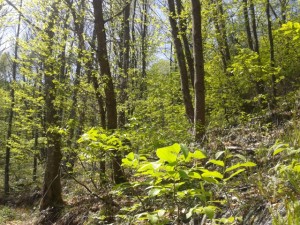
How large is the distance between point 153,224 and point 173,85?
11782 mm

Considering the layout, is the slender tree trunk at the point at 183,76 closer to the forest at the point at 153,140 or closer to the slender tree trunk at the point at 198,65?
the forest at the point at 153,140

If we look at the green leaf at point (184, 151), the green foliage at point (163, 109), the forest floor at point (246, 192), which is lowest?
the forest floor at point (246, 192)

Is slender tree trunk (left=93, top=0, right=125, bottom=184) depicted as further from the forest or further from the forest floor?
the forest floor

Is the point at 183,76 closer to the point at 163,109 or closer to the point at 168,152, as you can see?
the point at 163,109

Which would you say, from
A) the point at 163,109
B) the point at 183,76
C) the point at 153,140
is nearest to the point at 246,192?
the point at 153,140

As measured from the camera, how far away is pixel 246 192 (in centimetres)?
325

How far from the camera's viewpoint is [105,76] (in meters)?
6.59

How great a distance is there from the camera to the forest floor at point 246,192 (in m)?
2.67

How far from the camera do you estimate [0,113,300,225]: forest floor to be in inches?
105

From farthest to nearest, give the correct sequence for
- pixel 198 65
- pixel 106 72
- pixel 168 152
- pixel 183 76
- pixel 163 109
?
pixel 163 109, pixel 183 76, pixel 106 72, pixel 198 65, pixel 168 152

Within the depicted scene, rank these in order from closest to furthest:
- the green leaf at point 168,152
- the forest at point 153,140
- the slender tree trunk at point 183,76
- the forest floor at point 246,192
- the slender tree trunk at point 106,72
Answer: the green leaf at point 168,152, the forest at point 153,140, the forest floor at point 246,192, the slender tree trunk at point 106,72, the slender tree trunk at point 183,76

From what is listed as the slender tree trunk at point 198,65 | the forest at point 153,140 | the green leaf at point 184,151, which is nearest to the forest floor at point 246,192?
the forest at point 153,140

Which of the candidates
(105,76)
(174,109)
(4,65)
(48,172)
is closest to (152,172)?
(105,76)

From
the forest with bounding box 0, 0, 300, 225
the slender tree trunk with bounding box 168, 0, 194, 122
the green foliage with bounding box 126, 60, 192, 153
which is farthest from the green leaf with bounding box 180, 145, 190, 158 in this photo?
the slender tree trunk with bounding box 168, 0, 194, 122
